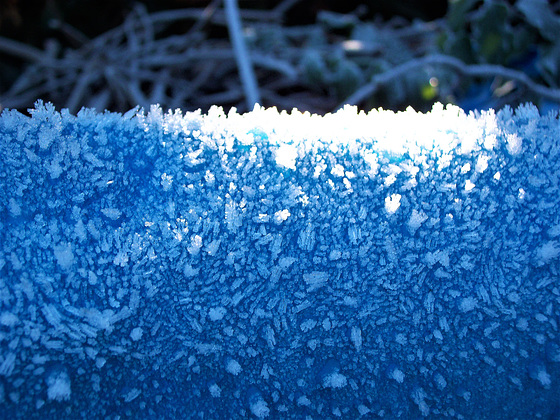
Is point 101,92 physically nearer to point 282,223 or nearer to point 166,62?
point 166,62

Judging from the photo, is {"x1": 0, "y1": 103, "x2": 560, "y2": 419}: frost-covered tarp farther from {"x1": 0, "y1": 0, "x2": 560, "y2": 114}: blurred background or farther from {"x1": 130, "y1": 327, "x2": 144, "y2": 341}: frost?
{"x1": 0, "y1": 0, "x2": 560, "y2": 114}: blurred background

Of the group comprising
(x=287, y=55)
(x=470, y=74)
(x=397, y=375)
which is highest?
(x=287, y=55)

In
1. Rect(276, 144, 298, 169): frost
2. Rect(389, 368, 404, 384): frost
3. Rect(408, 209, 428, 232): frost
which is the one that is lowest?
Rect(389, 368, 404, 384): frost

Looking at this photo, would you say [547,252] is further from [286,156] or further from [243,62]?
[243,62]

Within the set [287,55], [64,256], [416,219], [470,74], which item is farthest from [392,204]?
[287,55]

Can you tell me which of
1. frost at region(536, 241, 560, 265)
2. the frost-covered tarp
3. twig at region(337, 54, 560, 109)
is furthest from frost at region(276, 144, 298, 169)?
twig at region(337, 54, 560, 109)

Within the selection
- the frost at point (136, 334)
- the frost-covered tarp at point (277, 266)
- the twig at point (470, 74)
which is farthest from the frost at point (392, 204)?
the twig at point (470, 74)

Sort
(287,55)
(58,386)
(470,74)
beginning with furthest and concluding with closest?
(287,55) < (470,74) < (58,386)
